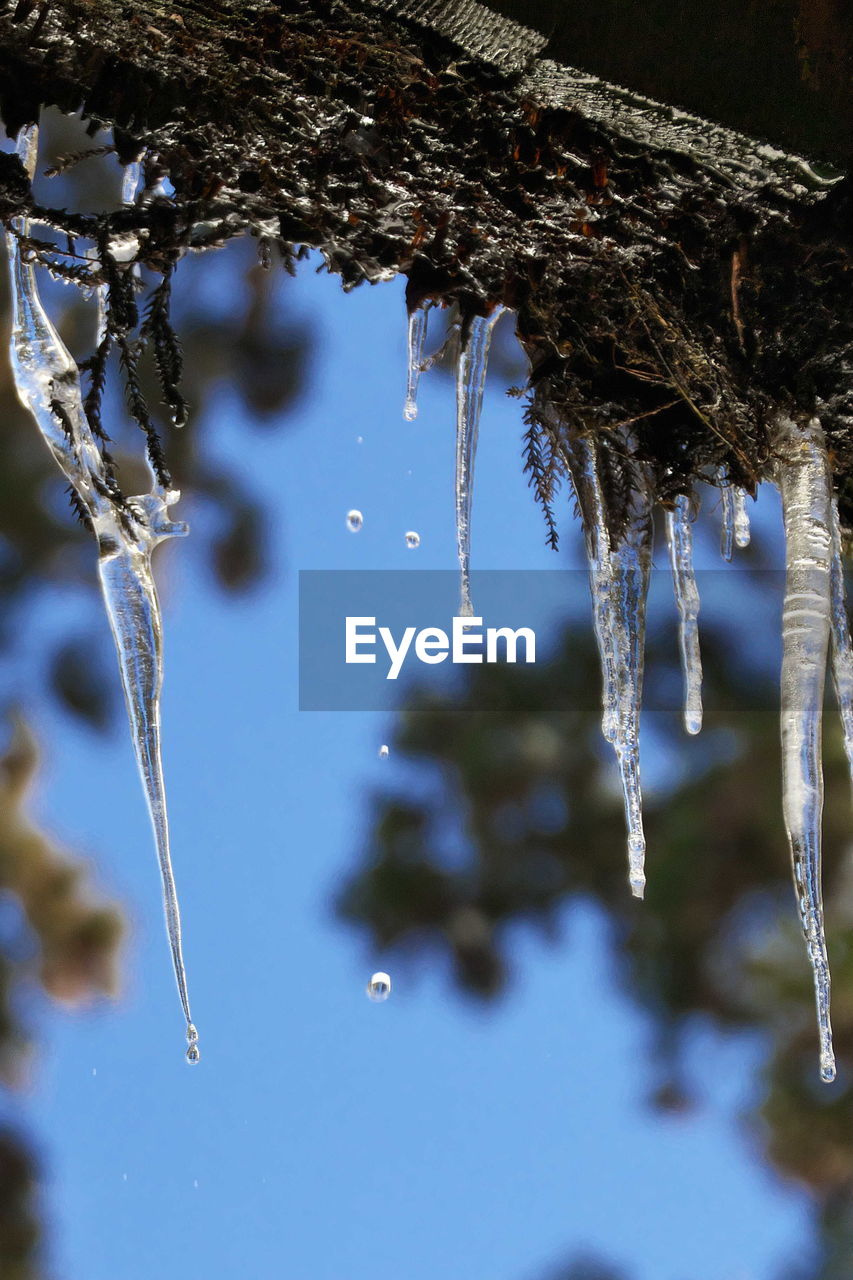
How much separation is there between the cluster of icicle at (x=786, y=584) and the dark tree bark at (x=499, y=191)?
0.05 metres

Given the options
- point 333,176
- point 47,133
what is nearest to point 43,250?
point 333,176

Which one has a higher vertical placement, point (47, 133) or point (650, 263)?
point (47, 133)

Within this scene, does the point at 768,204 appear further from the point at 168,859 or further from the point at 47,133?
the point at 47,133

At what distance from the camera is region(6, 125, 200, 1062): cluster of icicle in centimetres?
73

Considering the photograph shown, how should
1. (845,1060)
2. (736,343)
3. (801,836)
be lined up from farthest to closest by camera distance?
(845,1060) → (801,836) → (736,343)

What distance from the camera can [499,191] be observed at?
539 millimetres

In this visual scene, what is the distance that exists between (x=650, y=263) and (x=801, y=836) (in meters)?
0.48

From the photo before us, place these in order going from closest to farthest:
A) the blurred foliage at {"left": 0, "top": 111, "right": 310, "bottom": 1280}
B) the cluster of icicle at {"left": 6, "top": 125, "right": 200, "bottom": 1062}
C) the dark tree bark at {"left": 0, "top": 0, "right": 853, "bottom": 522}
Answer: the dark tree bark at {"left": 0, "top": 0, "right": 853, "bottom": 522} < the cluster of icicle at {"left": 6, "top": 125, "right": 200, "bottom": 1062} < the blurred foliage at {"left": 0, "top": 111, "right": 310, "bottom": 1280}

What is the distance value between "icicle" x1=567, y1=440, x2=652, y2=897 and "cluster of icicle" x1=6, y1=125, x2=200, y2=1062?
31 centimetres

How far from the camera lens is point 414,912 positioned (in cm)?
323

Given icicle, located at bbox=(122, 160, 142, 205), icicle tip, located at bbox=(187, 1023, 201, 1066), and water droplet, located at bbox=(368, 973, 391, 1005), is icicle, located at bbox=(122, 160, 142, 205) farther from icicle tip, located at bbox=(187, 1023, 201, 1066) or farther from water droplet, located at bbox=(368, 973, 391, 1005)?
water droplet, located at bbox=(368, 973, 391, 1005)

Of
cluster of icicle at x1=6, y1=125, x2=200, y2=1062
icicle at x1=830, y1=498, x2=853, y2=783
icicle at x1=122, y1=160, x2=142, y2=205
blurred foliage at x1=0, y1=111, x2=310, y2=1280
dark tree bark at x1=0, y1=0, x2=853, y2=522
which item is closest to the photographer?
dark tree bark at x1=0, y1=0, x2=853, y2=522

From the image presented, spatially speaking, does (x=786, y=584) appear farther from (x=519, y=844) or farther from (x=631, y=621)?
(x=519, y=844)

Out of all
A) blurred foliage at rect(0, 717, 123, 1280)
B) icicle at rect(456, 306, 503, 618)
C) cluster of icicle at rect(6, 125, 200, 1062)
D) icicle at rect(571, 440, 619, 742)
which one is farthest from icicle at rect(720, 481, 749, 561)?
blurred foliage at rect(0, 717, 123, 1280)
